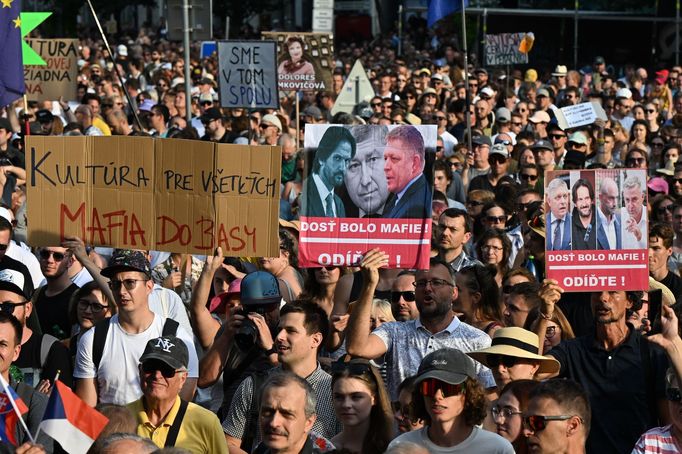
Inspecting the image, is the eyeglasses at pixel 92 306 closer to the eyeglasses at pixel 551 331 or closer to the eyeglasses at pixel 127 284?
the eyeglasses at pixel 127 284

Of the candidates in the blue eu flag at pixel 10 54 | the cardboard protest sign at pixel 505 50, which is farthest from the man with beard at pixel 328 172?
the cardboard protest sign at pixel 505 50

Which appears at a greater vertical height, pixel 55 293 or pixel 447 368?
pixel 447 368

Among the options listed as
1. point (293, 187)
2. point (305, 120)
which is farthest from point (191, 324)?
point (305, 120)

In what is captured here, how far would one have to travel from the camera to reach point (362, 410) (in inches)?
248

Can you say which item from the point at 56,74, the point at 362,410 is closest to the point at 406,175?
the point at 362,410

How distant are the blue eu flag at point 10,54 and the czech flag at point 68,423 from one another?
5.60 meters

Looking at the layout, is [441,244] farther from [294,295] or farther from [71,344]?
[71,344]

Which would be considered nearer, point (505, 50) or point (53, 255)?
point (53, 255)

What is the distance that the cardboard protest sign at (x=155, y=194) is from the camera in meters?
8.23

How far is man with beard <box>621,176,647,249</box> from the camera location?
7922mm

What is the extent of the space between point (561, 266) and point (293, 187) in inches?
217

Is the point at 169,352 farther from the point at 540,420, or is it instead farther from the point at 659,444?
the point at 659,444

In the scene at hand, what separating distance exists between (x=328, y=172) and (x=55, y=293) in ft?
6.20

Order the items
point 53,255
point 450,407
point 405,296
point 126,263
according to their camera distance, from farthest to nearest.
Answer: point 53,255, point 405,296, point 126,263, point 450,407
